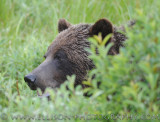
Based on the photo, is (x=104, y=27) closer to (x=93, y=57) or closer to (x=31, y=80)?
(x=31, y=80)

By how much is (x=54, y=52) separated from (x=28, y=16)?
3.77 meters

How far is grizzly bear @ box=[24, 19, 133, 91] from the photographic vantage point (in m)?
4.04

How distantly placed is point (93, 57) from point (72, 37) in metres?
2.05

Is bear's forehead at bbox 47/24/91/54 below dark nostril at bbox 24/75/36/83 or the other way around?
the other way around

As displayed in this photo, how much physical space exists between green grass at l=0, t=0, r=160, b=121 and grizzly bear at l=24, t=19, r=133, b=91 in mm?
314

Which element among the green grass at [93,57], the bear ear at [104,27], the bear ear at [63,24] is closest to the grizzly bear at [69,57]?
the bear ear at [104,27]

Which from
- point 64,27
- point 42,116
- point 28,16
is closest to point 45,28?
point 28,16

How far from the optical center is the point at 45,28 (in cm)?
729

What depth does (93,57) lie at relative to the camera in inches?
90.7

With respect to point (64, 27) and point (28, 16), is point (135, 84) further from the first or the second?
point (28, 16)

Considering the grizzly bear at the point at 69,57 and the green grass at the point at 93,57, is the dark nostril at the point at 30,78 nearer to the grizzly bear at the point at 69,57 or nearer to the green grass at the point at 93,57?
the grizzly bear at the point at 69,57

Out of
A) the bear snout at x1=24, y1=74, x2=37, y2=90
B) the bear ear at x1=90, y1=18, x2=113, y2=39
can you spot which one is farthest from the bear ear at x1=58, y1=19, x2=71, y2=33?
the bear snout at x1=24, y1=74, x2=37, y2=90

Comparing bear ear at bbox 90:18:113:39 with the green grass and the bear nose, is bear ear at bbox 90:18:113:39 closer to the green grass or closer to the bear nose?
the green grass

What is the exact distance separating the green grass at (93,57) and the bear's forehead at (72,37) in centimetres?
70
